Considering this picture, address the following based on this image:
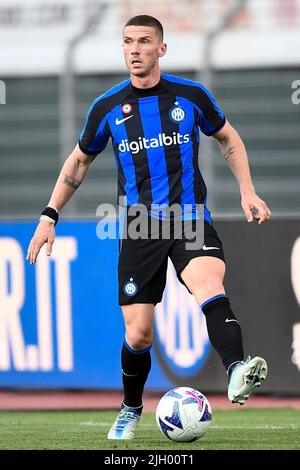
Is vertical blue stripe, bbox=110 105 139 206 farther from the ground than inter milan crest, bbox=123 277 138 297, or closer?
farther from the ground

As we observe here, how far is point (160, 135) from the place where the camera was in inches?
238

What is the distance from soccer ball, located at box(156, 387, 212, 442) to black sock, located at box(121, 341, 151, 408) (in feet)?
1.14

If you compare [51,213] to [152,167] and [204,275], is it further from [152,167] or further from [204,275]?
[204,275]

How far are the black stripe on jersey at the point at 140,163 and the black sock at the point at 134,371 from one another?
0.83 m

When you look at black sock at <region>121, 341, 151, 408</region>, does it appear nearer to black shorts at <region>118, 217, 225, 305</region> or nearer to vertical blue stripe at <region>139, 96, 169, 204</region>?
black shorts at <region>118, 217, 225, 305</region>

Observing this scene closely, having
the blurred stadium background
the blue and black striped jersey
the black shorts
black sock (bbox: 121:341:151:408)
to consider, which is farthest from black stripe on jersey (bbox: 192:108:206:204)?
the blurred stadium background

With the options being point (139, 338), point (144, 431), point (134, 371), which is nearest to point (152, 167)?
point (139, 338)

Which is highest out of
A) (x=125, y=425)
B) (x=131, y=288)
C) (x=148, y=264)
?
(x=148, y=264)

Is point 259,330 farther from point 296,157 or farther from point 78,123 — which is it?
point 78,123

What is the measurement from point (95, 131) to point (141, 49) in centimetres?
54

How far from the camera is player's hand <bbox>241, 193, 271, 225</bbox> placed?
5805 millimetres
